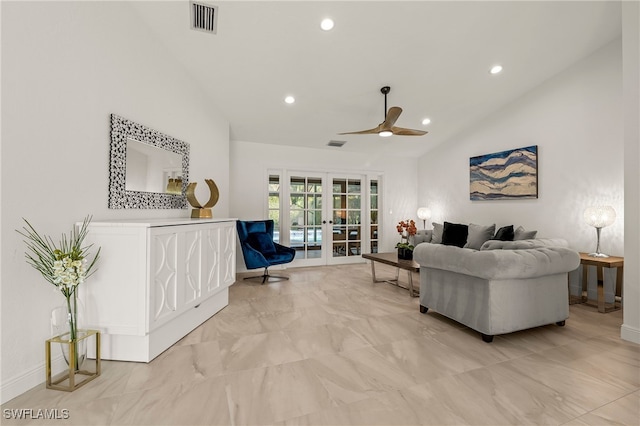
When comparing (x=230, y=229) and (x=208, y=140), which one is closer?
(x=230, y=229)

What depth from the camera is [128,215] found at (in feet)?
8.32

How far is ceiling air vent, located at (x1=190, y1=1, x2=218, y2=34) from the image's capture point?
2.57 meters

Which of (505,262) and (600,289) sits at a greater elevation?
(505,262)

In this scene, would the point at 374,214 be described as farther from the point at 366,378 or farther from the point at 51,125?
the point at 51,125

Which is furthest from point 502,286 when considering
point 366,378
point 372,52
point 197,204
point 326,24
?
point 197,204

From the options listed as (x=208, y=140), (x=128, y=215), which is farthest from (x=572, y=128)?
(x=128, y=215)

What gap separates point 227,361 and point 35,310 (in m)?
1.21

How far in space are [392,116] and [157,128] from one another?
2.50 m

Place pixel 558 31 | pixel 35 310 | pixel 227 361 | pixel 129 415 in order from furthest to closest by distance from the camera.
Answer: pixel 558 31, pixel 227 361, pixel 35 310, pixel 129 415

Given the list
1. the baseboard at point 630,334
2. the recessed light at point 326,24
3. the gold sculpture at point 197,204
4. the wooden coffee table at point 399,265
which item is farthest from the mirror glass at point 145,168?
the baseboard at point 630,334

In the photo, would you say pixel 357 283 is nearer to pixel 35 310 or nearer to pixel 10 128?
pixel 35 310

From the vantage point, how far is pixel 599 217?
11.1 ft

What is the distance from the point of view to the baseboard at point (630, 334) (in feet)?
7.85

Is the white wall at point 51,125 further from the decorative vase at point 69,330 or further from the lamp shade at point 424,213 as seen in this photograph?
the lamp shade at point 424,213
